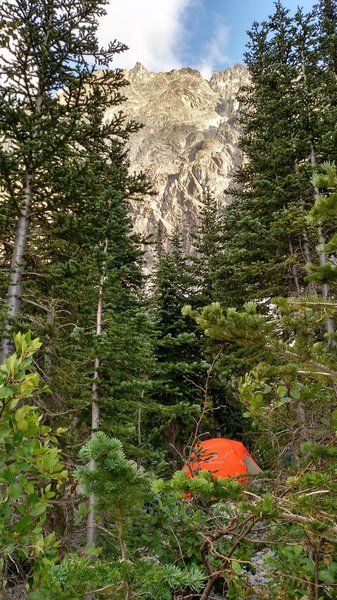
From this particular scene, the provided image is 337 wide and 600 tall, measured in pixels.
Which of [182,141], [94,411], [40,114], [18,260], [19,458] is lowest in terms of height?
[19,458]

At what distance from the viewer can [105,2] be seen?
1034cm

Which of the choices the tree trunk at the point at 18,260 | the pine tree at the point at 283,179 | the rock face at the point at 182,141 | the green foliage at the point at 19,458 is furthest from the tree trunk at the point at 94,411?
the rock face at the point at 182,141

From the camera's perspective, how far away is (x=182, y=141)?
113688mm

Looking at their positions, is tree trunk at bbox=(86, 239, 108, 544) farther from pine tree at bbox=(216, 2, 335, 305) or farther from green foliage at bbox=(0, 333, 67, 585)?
pine tree at bbox=(216, 2, 335, 305)

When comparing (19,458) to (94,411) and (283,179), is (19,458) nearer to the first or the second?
(94,411)

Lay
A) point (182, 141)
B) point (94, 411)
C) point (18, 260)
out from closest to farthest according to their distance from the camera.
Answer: point (94, 411) → point (18, 260) → point (182, 141)

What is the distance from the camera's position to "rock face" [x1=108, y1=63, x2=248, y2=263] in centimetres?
9550

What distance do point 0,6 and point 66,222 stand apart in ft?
19.1

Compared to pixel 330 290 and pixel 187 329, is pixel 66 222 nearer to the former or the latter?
pixel 330 290

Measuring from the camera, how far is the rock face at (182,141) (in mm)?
95500

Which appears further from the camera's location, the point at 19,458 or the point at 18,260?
the point at 18,260

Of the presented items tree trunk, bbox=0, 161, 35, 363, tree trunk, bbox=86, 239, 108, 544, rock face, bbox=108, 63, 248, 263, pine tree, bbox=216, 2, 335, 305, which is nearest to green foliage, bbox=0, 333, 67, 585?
tree trunk, bbox=86, 239, 108, 544

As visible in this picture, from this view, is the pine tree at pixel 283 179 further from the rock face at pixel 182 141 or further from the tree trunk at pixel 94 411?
the rock face at pixel 182 141

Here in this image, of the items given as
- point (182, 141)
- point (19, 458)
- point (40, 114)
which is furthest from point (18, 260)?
point (182, 141)
